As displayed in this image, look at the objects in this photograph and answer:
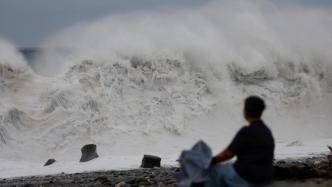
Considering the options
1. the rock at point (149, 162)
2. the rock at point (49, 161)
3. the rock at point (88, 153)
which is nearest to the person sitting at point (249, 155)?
the rock at point (149, 162)

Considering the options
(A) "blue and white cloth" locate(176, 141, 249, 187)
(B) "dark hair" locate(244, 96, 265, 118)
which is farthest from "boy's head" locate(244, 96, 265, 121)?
(A) "blue and white cloth" locate(176, 141, 249, 187)

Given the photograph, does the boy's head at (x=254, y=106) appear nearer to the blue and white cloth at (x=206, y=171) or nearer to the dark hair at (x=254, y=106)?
the dark hair at (x=254, y=106)

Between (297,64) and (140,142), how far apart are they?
1027 cm

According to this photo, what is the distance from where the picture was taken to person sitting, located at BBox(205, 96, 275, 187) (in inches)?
250

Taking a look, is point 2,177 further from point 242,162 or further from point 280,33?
point 280,33

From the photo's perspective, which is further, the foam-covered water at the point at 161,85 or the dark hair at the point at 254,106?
the foam-covered water at the point at 161,85

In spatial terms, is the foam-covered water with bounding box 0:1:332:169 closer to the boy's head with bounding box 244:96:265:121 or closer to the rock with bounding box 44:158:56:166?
the rock with bounding box 44:158:56:166

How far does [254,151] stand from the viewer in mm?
6402

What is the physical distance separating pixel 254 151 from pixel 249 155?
0.06 metres

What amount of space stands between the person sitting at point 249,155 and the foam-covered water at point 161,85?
16.0 metres

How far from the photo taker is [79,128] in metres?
23.5

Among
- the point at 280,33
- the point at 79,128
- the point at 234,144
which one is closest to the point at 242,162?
the point at 234,144

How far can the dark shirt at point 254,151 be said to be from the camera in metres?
6.33

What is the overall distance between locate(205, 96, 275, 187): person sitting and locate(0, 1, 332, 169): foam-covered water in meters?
16.0
